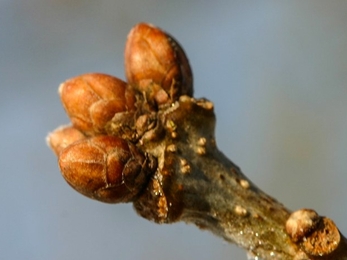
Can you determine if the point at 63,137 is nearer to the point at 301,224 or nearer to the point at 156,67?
the point at 156,67

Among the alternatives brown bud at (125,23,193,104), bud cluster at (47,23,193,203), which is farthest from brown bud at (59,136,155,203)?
brown bud at (125,23,193,104)

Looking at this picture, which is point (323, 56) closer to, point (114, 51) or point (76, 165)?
point (114, 51)

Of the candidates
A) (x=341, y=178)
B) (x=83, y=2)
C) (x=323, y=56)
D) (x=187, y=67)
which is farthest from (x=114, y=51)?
(x=187, y=67)

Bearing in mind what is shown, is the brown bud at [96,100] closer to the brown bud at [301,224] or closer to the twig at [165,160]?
the twig at [165,160]

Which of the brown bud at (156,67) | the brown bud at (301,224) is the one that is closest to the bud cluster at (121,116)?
the brown bud at (156,67)

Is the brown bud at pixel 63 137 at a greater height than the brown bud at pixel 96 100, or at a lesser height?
lesser

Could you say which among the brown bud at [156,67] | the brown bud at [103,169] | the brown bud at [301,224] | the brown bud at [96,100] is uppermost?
the brown bud at [156,67]
